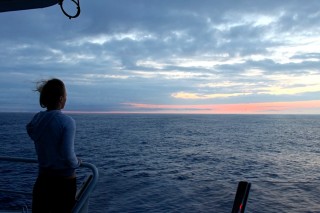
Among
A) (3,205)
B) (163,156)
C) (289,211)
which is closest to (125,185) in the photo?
(3,205)

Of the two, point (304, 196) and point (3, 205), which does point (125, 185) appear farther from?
point (304, 196)

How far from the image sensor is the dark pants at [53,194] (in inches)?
120

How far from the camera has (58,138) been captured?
292 cm

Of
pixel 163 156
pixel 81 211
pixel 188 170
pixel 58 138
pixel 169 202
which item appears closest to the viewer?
pixel 58 138

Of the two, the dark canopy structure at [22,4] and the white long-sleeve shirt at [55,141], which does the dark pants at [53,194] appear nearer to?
the white long-sleeve shirt at [55,141]

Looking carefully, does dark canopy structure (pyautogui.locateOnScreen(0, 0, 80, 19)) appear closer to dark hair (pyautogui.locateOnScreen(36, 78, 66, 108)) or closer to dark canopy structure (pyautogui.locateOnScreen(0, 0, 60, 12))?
dark canopy structure (pyautogui.locateOnScreen(0, 0, 60, 12))

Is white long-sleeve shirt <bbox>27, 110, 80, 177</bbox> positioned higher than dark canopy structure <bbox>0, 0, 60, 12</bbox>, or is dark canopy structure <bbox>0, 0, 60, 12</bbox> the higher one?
dark canopy structure <bbox>0, 0, 60, 12</bbox>

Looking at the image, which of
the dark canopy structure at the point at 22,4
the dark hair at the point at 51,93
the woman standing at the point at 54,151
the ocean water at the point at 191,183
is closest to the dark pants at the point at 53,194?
the woman standing at the point at 54,151

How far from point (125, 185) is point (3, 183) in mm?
8800

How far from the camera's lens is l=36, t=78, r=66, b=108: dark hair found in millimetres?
3064

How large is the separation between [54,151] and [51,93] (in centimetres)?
58

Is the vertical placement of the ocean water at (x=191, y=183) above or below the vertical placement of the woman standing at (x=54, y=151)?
below

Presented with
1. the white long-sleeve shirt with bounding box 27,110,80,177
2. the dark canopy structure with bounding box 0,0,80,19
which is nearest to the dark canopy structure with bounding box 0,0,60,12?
the dark canopy structure with bounding box 0,0,80,19

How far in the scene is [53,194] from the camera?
309 cm
